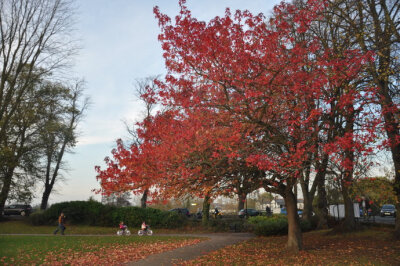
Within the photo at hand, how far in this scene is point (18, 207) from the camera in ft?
110

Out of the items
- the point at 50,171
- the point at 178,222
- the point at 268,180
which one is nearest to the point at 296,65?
the point at 268,180

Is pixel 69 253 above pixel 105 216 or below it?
below

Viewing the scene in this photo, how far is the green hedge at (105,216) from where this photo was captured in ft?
87.9

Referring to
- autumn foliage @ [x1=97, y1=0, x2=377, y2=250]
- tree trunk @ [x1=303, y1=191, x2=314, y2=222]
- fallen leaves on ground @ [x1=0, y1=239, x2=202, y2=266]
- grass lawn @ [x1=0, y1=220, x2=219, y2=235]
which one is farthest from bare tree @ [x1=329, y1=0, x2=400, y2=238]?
Result: grass lawn @ [x1=0, y1=220, x2=219, y2=235]

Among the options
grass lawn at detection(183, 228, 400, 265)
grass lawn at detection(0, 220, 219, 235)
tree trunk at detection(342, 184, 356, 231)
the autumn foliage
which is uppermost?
the autumn foliage

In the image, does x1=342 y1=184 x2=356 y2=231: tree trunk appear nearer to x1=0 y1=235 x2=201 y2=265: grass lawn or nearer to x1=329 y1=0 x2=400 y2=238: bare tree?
x1=329 y1=0 x2=400 y2=238: bare tree

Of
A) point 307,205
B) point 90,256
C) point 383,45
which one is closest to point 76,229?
point 90,256

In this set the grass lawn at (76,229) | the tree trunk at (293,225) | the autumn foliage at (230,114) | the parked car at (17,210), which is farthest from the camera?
the parked car at (17,210)

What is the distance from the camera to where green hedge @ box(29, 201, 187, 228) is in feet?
87.9

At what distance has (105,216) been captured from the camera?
26969mm

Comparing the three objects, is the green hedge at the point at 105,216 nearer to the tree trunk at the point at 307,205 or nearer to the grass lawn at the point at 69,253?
the tree trunk at the point at 307,205

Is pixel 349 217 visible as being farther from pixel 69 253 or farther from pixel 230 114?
pixel 69 253

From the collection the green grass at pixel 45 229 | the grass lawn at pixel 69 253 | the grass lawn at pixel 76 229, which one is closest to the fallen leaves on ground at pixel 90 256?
the grass lawn at pixel 69 253

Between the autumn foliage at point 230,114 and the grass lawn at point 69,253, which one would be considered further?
the grass lawn at point 69,253
